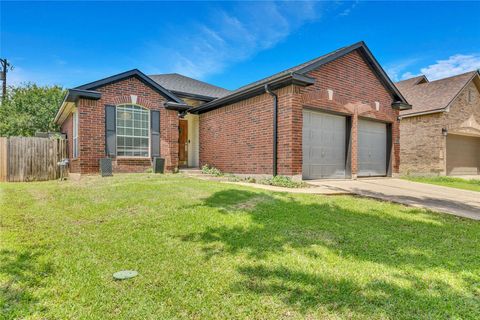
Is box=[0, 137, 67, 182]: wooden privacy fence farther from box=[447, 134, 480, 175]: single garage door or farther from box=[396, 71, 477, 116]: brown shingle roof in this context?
box=[447, 134, 480, 175]: single garage door

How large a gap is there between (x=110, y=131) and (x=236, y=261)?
362 inches

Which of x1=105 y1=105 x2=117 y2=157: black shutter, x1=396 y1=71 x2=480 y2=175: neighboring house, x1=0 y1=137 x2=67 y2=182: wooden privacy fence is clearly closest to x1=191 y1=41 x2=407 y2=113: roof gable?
x1=105 y1=105 x2=117 y2=157: black shutter

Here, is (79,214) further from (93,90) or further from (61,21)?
(61,21)

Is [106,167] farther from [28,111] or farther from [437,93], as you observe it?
[437,93]

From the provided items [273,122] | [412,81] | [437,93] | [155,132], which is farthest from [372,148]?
[412,81]

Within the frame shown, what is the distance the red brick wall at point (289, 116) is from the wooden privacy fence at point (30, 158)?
247 inches

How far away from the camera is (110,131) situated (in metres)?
10.3

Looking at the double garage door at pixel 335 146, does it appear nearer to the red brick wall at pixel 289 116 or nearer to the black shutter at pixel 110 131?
the red brick wall at pixel 289 116

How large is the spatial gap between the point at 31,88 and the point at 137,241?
26.7 meters

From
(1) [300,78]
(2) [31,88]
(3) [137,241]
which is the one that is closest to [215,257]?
(3) [137,241]

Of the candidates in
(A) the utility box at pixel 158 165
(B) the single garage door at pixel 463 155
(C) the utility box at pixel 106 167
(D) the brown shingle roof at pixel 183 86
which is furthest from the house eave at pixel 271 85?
(B) the single garage door at pixel 463 155

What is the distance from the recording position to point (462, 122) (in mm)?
15680

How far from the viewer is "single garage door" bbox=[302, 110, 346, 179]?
9.24m

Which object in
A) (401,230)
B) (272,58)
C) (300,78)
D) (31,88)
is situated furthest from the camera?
(31,88)
